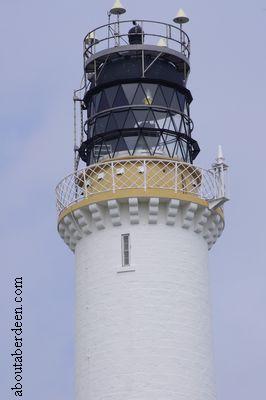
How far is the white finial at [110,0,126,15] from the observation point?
46375 mm

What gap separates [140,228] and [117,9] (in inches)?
259

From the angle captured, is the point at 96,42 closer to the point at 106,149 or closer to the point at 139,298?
the point at 106,149

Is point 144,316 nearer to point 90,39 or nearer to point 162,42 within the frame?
point 162,42

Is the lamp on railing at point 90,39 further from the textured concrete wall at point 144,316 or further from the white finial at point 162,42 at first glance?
the textured concrete wall at point 144,316

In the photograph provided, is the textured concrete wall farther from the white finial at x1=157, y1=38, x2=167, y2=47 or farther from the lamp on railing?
the lamp on railing

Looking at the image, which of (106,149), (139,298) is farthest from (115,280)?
(106,149)

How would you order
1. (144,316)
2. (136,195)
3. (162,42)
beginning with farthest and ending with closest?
(162,42)
(136,195)
(144,316)

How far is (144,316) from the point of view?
43188 millimetres

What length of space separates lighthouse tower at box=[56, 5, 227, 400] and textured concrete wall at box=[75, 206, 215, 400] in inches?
1.0

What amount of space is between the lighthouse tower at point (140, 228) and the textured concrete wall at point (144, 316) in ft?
0.09

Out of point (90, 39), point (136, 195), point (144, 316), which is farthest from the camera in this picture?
point (90, 39)

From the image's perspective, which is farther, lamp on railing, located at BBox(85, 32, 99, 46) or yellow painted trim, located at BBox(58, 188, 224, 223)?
lamp on railing, located at BBox(85, 32, 99, 46)

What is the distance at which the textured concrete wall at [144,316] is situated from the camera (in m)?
42.7

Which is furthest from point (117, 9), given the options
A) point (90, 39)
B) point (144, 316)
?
point (144, 316)
